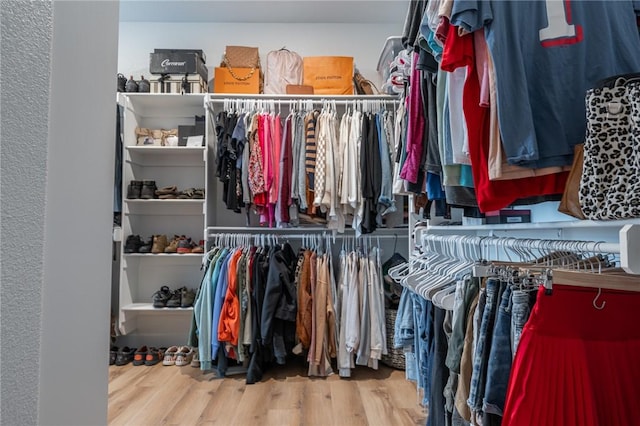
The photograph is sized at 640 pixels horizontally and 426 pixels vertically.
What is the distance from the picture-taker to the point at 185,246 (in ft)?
10.7

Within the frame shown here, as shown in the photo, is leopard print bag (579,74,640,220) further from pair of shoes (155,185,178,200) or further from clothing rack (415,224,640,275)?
pair of shoes (155,185,178,200)

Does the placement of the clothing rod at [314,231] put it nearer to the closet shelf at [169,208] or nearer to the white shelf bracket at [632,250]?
the closet shelf at [169,208]

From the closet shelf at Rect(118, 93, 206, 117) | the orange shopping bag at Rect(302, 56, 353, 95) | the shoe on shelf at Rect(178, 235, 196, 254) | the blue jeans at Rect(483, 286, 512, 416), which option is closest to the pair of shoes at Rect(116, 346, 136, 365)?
the shoe on shelf at Rect(178, 235, 196, 254)

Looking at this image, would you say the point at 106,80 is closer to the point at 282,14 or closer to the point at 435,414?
the point at 435,414

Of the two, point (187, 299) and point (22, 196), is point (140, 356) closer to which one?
point (187, 299)

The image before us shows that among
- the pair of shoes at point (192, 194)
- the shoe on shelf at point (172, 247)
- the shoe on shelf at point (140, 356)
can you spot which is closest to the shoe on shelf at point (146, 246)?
the shoe on shelf at point (172, 247)

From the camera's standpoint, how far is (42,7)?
29.6 inches

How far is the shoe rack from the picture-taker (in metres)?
3.38

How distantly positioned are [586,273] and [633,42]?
81 centimetres

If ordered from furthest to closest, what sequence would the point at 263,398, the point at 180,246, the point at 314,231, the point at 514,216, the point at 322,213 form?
1. the point at 314,231
2. the point at 180,246
3. the point at 322,213
4. the point at 263,398
5. the point at 514,216

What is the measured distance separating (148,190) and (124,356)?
1.35 meters

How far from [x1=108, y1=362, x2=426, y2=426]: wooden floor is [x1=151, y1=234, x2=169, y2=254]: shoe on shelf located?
3.03 ft

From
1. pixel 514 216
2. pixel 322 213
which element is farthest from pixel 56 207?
pixel 322 213

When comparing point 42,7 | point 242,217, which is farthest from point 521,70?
point 242,217
